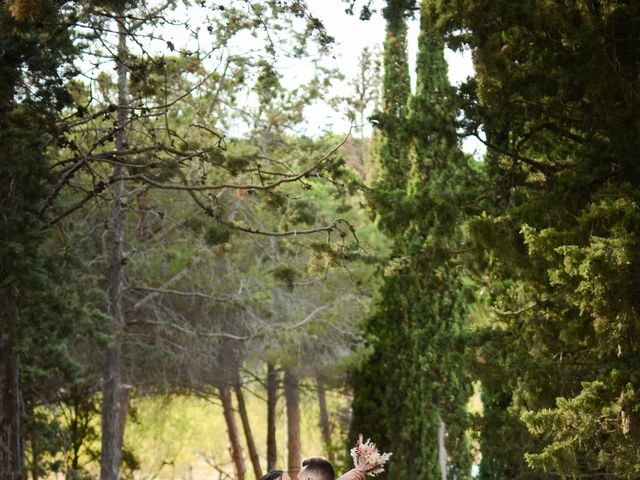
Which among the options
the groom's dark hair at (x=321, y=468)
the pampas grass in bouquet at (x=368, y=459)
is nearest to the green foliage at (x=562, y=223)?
the pampas grass in bouquet at (x=368, y=459)

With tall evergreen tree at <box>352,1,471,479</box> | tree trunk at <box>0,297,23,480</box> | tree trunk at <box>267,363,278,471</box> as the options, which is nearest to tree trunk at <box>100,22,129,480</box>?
tall evergreen tree at <box>352,1,471,479</box>

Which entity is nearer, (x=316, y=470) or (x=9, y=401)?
(x=316, y=470)

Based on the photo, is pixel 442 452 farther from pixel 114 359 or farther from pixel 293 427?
pixel 293 427

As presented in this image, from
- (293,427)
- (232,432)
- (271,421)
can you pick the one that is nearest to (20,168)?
(271,421)

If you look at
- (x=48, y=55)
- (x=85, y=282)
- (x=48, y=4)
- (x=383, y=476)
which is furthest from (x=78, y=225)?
(x=48, y=4)

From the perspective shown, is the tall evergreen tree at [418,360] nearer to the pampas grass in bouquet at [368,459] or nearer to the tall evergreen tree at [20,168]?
the tall evergreen tree at [20,168]

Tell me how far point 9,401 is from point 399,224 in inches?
188

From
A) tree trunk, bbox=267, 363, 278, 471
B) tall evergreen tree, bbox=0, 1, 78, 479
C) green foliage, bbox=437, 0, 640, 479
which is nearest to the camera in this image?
green foliage, bbox=437, 0, 640, 479

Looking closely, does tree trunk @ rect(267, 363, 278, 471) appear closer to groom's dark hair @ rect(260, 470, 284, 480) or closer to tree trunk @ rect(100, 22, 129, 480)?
tree trunk @ rect(100, 22, 129, 480)

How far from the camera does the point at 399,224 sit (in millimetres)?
11266

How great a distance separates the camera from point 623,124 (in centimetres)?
939

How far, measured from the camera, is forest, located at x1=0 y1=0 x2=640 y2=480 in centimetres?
906

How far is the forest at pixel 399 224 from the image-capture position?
9062 mm

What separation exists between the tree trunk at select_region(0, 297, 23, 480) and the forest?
3 centimetres
